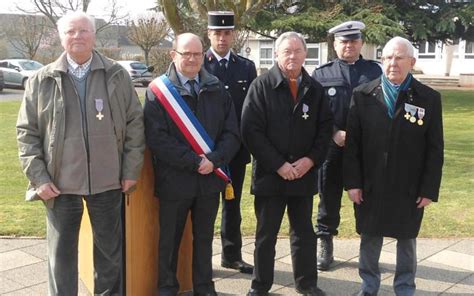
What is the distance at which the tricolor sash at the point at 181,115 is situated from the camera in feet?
12.6

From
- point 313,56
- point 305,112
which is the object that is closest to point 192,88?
point 305,112

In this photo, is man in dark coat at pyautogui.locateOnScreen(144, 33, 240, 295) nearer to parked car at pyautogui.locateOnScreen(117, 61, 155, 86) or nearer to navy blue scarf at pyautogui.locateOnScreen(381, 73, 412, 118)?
navy blue scarf at pyautogui.locateOnScreen(381, 73, 412, 118)

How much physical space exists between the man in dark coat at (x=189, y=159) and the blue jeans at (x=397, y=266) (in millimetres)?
1179

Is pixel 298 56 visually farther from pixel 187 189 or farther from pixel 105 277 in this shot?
pixel 105 277

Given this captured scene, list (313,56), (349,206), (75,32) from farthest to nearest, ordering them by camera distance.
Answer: (313,56), (349,206), (75,32)

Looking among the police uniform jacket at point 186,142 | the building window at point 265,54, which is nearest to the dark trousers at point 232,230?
the police uniform jacket at point 186,142

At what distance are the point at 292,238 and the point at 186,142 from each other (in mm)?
1187

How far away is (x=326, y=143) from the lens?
164 inches

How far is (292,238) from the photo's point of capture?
4.34 m

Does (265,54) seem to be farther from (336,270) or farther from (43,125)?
(43,125)

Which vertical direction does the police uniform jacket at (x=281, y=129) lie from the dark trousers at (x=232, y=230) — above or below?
above

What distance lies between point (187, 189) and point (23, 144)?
1127 millimetres

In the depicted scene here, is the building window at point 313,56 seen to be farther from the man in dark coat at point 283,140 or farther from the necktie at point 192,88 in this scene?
the necktie at point 192,88

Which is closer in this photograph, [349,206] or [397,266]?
[397,266]
